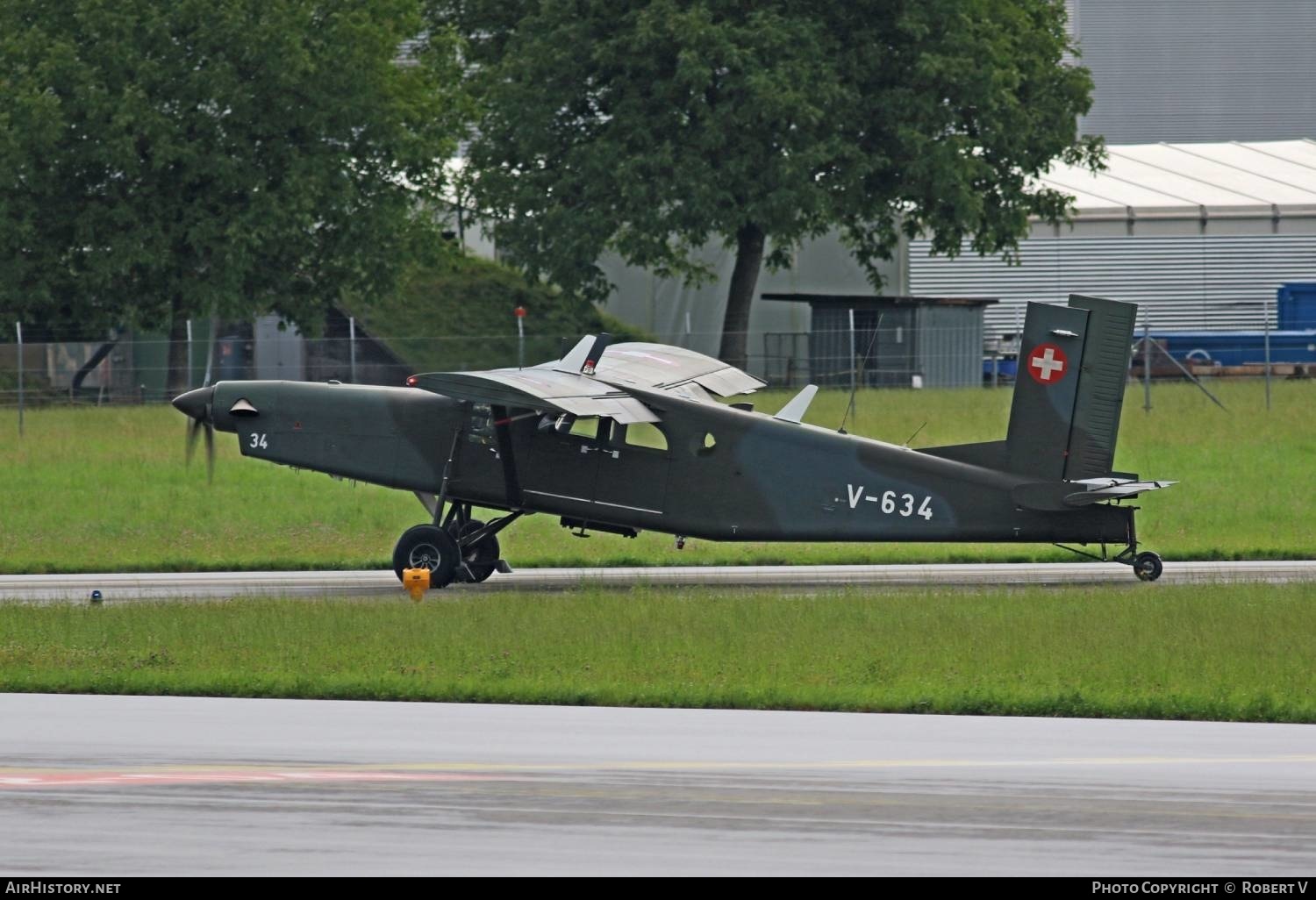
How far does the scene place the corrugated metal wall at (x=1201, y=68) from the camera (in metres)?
74.5

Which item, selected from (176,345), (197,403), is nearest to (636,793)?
(197,403)

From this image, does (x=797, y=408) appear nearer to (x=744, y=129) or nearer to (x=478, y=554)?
(x=478, y=554)

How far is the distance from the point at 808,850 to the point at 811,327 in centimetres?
4466

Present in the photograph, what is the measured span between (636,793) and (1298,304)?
4925 centimetres

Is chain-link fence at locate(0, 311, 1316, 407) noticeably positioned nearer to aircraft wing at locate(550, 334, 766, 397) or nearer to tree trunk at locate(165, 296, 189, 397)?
tree trunk at locate(165, 296, 189, 397)

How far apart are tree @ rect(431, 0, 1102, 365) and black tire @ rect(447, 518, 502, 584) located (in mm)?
24492

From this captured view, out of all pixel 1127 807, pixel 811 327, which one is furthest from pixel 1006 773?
pixel 811 327

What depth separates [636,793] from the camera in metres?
9.08

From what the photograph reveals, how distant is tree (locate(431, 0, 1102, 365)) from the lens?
4400 centimetres

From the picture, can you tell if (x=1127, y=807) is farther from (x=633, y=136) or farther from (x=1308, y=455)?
(x=633, y=136)

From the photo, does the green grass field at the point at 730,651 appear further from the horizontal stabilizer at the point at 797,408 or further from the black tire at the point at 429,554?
the horizontal stabilizer at the point at 797,408

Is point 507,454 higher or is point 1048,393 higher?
point 1048,393

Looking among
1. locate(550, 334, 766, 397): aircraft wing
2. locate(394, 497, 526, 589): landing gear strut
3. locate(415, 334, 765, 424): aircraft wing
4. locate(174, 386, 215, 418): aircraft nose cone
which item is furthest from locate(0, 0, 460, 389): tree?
locate(394, 497, 526, 589): landing gear strut

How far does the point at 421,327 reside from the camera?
5253 cm
